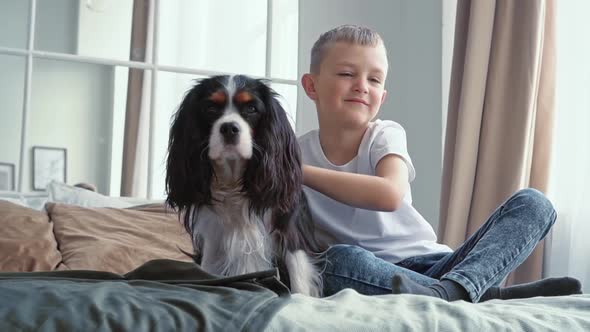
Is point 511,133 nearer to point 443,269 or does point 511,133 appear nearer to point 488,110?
point 488,110

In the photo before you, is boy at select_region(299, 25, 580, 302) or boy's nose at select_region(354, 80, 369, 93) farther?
boy's nose at select_region(354, 80, 369, 93)

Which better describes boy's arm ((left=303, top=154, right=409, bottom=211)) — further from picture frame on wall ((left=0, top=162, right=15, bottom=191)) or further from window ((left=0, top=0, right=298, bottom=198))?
picture frame on wall ((left=0, top=162, right=15, bottom=191))

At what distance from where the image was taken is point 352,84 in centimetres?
174

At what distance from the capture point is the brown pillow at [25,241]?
1810 millimetres

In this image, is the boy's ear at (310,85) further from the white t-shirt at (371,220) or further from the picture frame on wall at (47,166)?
the picture frame on wall at (47,166)

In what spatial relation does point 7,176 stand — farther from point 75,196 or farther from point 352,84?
point 352,84

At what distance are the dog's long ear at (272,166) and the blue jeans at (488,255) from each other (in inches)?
6.7

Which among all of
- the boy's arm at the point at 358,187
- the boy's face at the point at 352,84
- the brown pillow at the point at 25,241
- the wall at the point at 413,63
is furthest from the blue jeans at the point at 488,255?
the wall at the point at 413,63

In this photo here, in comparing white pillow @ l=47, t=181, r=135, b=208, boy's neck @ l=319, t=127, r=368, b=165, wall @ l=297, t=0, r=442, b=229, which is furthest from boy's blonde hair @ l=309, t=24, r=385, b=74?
wall @ l=297, t=0, r=442, b=229

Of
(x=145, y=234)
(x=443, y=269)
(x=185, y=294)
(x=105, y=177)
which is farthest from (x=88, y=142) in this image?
(x=185, y=294)

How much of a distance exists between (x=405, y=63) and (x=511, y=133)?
901 millimetres

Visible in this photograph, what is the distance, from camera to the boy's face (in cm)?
174

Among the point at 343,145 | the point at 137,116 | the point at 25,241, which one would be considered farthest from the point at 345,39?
the point at 137,116

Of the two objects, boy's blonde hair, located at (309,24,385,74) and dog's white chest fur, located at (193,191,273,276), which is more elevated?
boy's blonde hair, located at (309,24,385,74)
